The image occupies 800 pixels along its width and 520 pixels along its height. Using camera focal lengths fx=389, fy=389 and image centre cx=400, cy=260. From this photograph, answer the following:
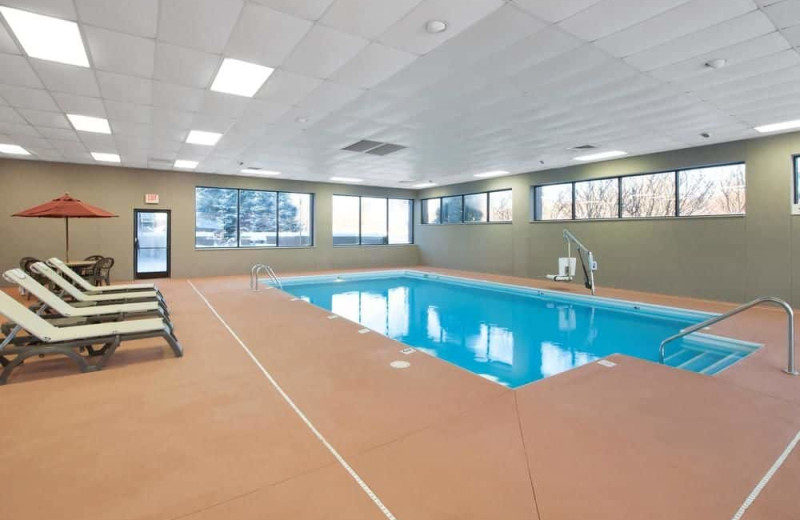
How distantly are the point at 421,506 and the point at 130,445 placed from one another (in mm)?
1637

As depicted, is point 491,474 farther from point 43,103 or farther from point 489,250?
point 489,250

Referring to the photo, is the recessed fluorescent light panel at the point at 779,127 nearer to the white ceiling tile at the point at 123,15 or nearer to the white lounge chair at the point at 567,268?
the white lounge chair at the point at 567,268

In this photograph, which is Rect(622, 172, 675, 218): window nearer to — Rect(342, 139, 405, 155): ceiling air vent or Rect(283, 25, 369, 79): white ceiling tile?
Rect(342, 139, 405, 155): ceiling air vent

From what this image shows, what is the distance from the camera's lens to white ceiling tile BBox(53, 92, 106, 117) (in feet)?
14.8

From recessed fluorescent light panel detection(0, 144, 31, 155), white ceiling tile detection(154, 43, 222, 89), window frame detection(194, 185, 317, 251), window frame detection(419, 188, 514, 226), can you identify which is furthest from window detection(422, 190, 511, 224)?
recessed fluorescent light panel detection(0, 144, 31, 155)

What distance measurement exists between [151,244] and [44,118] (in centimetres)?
486

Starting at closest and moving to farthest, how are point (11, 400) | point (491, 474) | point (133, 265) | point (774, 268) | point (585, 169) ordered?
point (491, 474) → point (11, 400) → point (774, 268) → point (585, 169) → point (133, 265)

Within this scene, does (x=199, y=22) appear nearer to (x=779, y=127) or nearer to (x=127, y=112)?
(x=127, y=112)

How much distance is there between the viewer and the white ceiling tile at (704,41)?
297cm

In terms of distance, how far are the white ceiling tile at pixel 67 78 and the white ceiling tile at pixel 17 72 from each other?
69mm

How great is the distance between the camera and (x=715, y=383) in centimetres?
306

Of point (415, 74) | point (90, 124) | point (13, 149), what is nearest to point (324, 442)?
point (415, 74)

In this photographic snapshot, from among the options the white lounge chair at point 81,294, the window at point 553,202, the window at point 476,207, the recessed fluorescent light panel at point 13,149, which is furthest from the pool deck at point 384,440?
the window at point 476,207

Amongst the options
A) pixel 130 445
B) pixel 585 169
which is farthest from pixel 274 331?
pixel 585 169
